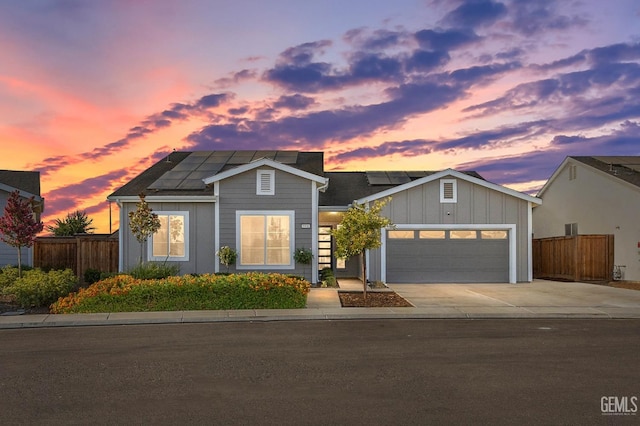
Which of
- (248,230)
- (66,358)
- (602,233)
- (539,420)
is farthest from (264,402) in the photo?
(602,233)

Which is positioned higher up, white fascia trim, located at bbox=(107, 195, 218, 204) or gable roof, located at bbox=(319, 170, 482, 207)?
gable roof, located at bbox=(319, 170, 482, 207)

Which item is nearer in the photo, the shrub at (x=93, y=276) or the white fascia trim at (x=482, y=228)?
the shrub at (x=93, y=276)

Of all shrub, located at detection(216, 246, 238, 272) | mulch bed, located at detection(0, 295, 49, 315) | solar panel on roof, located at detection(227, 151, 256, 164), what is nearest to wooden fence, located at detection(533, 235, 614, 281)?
shrub, located at detection(216, 246, 238, 272)

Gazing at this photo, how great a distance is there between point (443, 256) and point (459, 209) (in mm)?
1985

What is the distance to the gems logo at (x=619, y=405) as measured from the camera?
248 inches

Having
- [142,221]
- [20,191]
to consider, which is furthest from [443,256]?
[20,191]

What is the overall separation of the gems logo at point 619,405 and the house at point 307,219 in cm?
1451

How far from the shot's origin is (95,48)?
19.2m

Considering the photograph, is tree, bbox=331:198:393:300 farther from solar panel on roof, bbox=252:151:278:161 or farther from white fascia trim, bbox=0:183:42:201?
white fascia trim, bbox=0:183:42:201

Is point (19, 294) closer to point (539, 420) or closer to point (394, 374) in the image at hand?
point (394, 374)

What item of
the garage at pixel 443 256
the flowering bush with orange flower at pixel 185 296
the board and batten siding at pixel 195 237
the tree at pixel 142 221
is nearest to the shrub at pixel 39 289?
the flowering bush with orange flower at pixel 185 296

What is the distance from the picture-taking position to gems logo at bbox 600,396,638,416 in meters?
6.30

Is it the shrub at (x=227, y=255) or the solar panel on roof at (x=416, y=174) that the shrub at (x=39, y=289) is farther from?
the solar panel on roof at (x=416, y=174)

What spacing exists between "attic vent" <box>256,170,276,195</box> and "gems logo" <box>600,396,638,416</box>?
1534 centimetres
